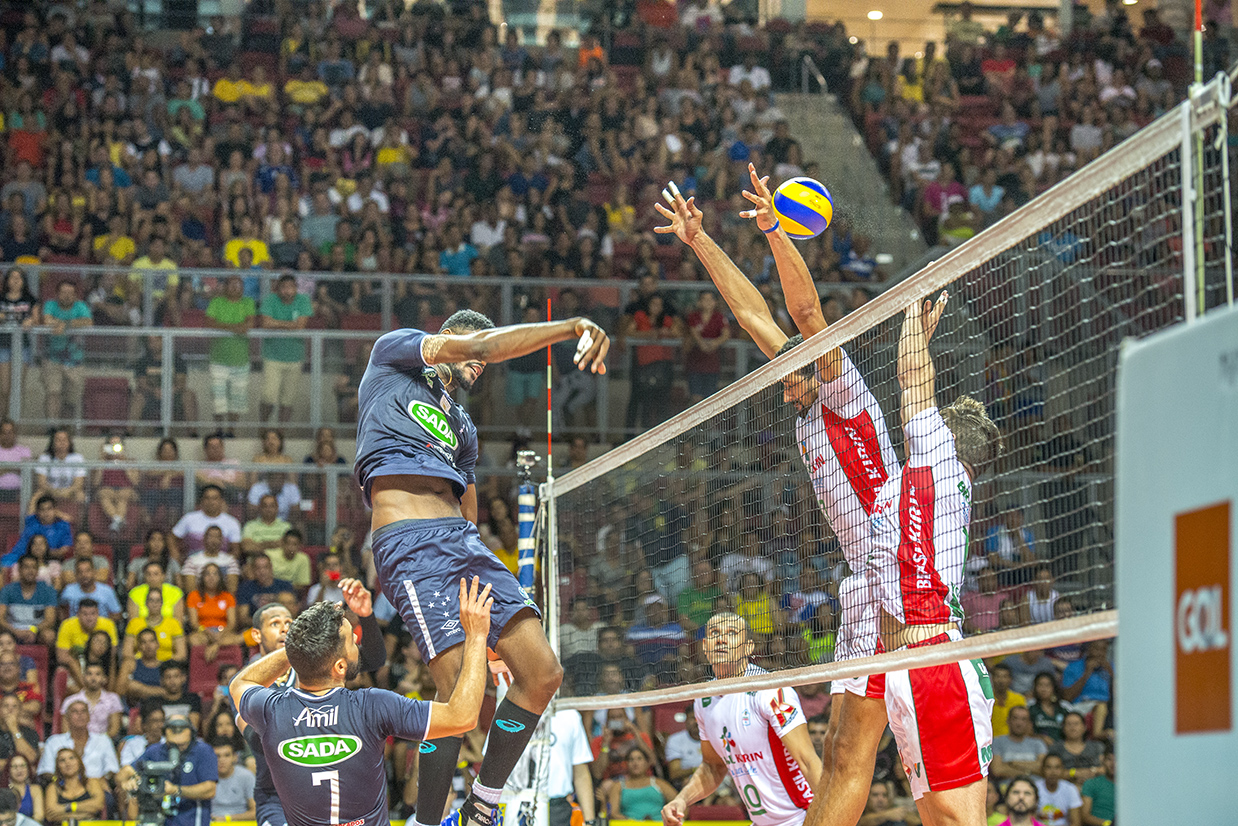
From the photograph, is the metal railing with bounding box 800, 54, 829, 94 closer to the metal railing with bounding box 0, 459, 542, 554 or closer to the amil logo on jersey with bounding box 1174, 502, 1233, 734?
the metal railing with bounding box 0, 459, 542, 554

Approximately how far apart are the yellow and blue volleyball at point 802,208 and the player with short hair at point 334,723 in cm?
272

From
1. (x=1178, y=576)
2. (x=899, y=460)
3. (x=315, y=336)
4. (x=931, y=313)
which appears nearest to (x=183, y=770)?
(x=315, y=336)

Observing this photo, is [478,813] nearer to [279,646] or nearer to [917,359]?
[279,646]

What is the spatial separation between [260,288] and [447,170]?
15.0ft

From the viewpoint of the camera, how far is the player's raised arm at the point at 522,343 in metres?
4.38

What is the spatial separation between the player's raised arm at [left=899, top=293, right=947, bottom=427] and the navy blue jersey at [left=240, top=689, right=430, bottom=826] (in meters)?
2.24

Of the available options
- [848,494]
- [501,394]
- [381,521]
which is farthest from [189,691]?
[848,494]

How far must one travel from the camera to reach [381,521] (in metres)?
5.78

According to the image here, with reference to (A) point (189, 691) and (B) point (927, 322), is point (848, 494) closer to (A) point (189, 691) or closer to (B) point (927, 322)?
(B) point (927, 322)

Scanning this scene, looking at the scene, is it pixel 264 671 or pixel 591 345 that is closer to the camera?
pixel 591 345

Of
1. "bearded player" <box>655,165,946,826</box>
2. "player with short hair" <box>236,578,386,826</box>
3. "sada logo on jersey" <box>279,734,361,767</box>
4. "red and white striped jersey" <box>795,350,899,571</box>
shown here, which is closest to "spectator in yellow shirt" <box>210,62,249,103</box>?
"player with short hair" <box>236,578,386,826</box>

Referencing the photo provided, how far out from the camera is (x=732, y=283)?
6.72 meters

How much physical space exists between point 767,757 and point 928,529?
242 centimetres

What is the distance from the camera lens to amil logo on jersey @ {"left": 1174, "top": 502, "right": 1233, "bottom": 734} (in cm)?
137
